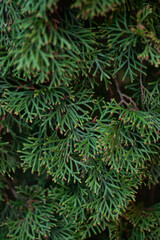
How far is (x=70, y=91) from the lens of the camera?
967mm

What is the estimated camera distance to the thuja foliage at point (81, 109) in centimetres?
81

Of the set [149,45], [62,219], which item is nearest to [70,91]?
[149,45]

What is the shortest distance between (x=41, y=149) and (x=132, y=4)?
74 centimetres

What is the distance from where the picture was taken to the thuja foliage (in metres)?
0.81

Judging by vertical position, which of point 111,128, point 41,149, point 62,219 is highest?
point 111,128

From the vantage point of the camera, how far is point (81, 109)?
3.24ft

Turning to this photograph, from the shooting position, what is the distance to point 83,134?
1.02 metres

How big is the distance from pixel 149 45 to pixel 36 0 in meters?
0.45

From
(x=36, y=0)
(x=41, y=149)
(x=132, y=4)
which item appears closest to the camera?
(x=36, y=0)

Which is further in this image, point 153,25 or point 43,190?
point 43,190

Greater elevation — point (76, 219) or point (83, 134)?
point (83, 134)

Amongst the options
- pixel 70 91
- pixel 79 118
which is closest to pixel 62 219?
pixel 79 118

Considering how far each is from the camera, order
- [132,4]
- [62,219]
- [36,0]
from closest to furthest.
Answer: [36,0] < [132,4] < [62,219]

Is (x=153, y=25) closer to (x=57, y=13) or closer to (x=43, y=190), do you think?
(x=57, y=13)
